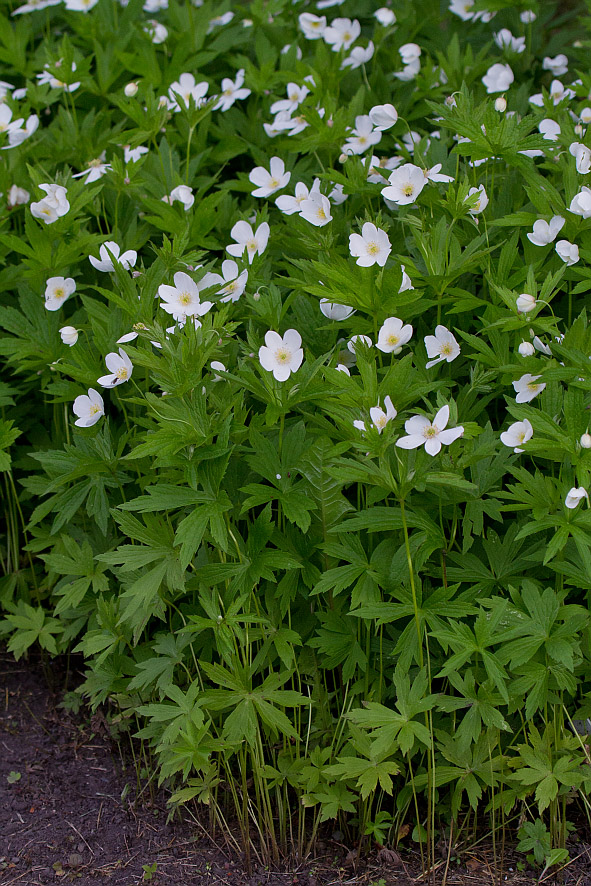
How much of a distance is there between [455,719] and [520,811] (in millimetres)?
319

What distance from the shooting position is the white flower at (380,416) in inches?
74.7

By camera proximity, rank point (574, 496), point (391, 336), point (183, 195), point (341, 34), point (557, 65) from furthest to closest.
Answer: point (341, 34)
point (557, 65)
point (183, 195)
point (391, 336)
point (574, 496)

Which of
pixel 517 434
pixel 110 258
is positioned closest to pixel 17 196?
pixel 110 258

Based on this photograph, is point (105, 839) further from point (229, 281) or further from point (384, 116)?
point (384, 116)

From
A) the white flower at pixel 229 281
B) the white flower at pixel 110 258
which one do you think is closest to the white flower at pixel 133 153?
the white flower at pixel 110 258

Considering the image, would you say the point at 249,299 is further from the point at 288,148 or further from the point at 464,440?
the point at 288,148

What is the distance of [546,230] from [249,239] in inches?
32.4

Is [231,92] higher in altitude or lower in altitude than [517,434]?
higher

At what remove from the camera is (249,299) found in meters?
2.27

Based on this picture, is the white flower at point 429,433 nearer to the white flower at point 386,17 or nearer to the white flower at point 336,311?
the white flower at point 336,311

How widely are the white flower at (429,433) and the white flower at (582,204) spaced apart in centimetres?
71

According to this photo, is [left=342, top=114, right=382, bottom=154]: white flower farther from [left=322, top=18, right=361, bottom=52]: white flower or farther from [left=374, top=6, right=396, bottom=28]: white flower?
[left=374, top=6, right=396, bottom=28]: white flower

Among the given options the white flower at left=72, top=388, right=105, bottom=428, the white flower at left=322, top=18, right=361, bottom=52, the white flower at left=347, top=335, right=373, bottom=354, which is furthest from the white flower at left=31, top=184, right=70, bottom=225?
the white flower at left=322, top=18, right=361, bottom=52

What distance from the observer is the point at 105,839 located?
2.36m
